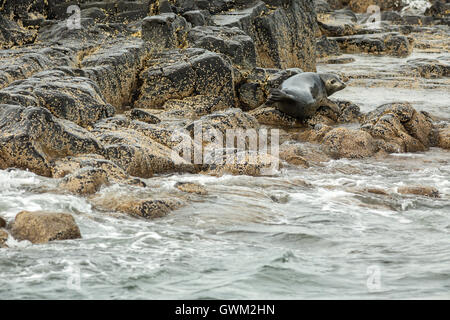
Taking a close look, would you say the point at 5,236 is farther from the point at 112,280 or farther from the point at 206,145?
the point at 206,145

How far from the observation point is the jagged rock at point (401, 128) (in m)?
10.8

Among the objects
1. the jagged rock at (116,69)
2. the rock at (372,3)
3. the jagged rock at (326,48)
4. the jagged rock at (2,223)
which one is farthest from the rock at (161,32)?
the rock at (372,3)

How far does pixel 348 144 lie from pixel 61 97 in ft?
13.8

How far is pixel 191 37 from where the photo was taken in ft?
44.8

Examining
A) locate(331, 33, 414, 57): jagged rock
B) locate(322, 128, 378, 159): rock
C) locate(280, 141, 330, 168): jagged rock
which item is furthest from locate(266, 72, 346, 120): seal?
locate(331, 33, 414, 57): jagged rock

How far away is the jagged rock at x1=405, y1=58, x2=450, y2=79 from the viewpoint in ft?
59.6

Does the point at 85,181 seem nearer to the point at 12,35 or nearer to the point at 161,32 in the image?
the point at 12,35

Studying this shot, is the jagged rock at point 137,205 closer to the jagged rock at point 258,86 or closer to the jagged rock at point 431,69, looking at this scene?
the jagged rock at point 258,86

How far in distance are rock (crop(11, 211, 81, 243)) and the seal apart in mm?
6737

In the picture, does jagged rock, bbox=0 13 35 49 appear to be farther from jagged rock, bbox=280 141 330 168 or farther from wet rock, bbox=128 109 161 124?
jagged rock, bbox=280 141 330 168

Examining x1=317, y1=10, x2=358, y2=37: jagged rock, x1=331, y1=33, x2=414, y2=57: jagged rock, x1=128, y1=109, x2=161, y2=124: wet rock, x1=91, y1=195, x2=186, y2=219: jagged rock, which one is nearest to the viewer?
x1=91, y1=195, x2=186, y2=219: jagged rock

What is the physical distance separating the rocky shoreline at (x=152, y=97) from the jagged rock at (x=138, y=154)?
0.02 metres

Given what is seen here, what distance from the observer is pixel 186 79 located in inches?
476

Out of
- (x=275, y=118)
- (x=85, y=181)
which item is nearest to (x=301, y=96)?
(x=275, y=118)
